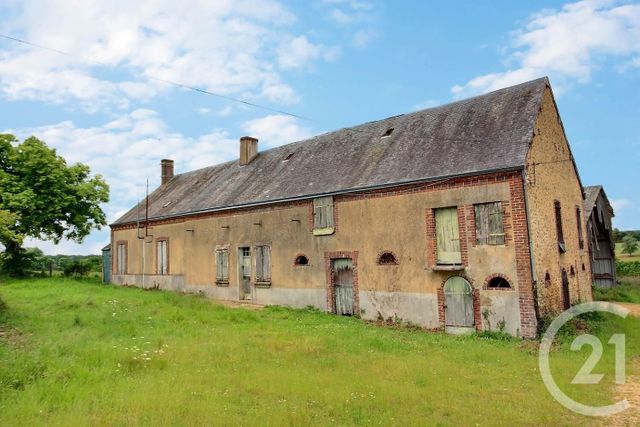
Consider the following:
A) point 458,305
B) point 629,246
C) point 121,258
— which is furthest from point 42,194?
point 629,246

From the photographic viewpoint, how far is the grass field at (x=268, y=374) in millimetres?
6227

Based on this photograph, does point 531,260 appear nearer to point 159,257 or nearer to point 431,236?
point 431,236

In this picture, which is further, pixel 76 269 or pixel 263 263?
pixel 76 269

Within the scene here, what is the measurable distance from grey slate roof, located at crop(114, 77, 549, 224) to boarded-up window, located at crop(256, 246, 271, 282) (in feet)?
6.71

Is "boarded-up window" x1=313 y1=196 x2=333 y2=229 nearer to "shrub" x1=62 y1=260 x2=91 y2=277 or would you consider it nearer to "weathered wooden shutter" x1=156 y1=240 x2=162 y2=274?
"weathered wooden shutter" x1=156 y1=240 x2=162 y2=274

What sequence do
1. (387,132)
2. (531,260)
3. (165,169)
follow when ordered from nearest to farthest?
(531,260) → (387,132) → (165,169)

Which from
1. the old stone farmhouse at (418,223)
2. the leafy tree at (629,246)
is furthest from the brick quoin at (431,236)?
the leafy tree at (629,246)

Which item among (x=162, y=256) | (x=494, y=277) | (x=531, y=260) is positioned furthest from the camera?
(x=162, y=256)

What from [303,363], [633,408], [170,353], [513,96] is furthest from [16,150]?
[633,408]

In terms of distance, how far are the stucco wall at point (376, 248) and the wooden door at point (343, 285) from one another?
40 centimetres

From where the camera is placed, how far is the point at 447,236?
525 inches

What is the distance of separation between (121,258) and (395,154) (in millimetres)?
19641

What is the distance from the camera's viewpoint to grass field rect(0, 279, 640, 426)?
6227mm

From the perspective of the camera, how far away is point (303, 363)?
9000 mm
